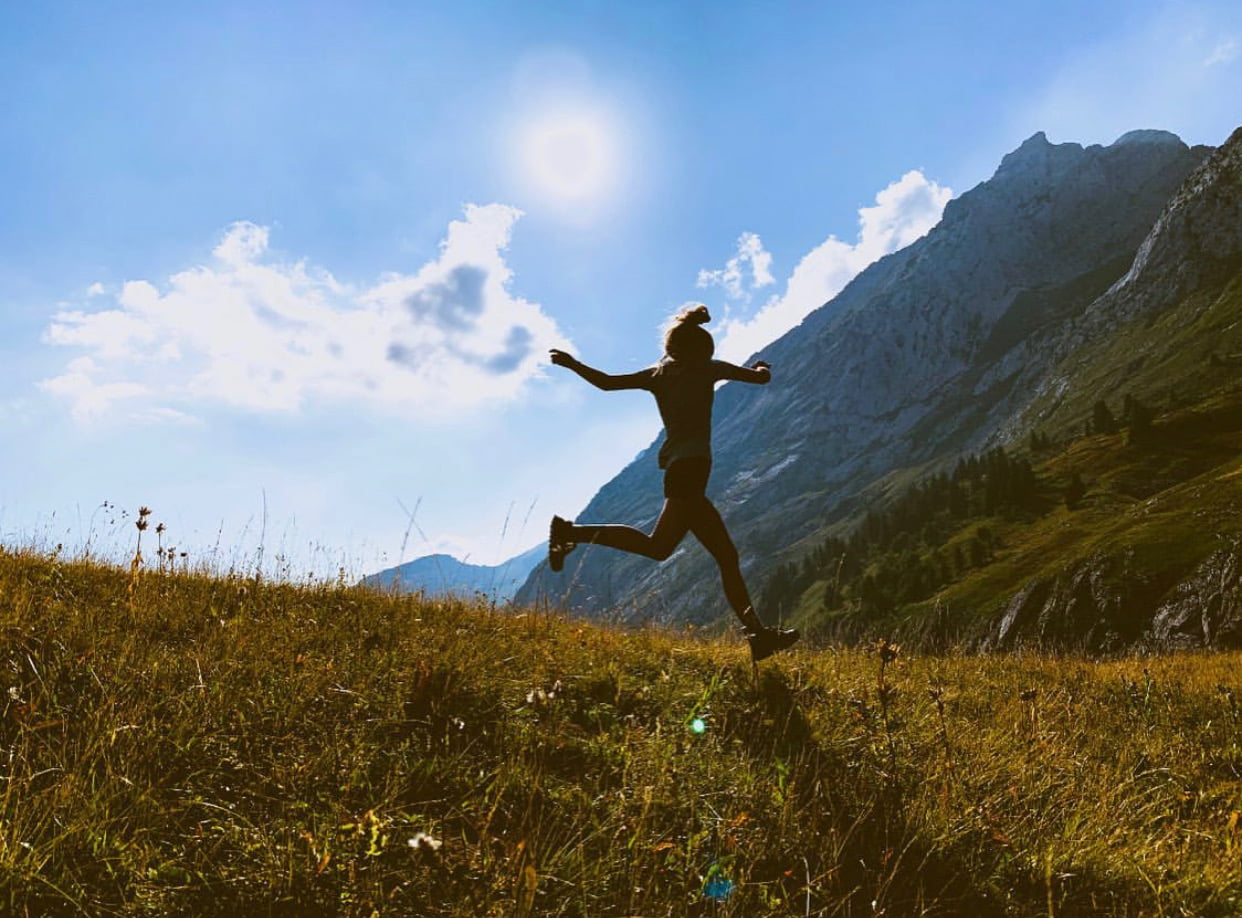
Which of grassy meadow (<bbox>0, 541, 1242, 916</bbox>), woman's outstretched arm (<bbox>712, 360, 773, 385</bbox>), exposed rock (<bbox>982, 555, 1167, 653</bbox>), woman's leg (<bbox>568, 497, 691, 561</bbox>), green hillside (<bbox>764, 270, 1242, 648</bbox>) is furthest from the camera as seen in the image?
green hillside (<bbox>764, 270, 1242, 648</bbox>)

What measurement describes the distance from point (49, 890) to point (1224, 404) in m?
151

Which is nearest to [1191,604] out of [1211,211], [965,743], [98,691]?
[965,743]

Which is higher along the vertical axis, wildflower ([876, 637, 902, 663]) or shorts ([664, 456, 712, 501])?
shorts ([664, 456, 712, 501])

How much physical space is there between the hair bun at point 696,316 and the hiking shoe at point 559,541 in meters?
2.35

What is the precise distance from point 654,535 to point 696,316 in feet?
7.36

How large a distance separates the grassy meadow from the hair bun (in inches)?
132

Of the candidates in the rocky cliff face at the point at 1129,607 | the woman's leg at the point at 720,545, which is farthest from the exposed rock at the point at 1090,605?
the woman's leg at the point at 720,545

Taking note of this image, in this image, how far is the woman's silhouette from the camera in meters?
6.18

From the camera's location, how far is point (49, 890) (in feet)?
7.57

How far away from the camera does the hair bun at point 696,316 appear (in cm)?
677

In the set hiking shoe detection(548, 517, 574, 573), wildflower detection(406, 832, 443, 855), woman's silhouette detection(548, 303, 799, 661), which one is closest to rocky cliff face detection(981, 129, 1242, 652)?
woman's silhouette detection(548, 303, 799, 661)

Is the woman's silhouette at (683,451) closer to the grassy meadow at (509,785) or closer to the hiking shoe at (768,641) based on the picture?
the hiking shoe at (768,641)

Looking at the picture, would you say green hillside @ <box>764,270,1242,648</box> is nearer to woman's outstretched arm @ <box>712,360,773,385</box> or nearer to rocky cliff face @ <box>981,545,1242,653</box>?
rocky cliff face @ <box>981,545,1242,653</box>

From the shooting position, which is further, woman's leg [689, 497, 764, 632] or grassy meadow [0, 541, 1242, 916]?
woman's leg [689, 497, 764, 632]
